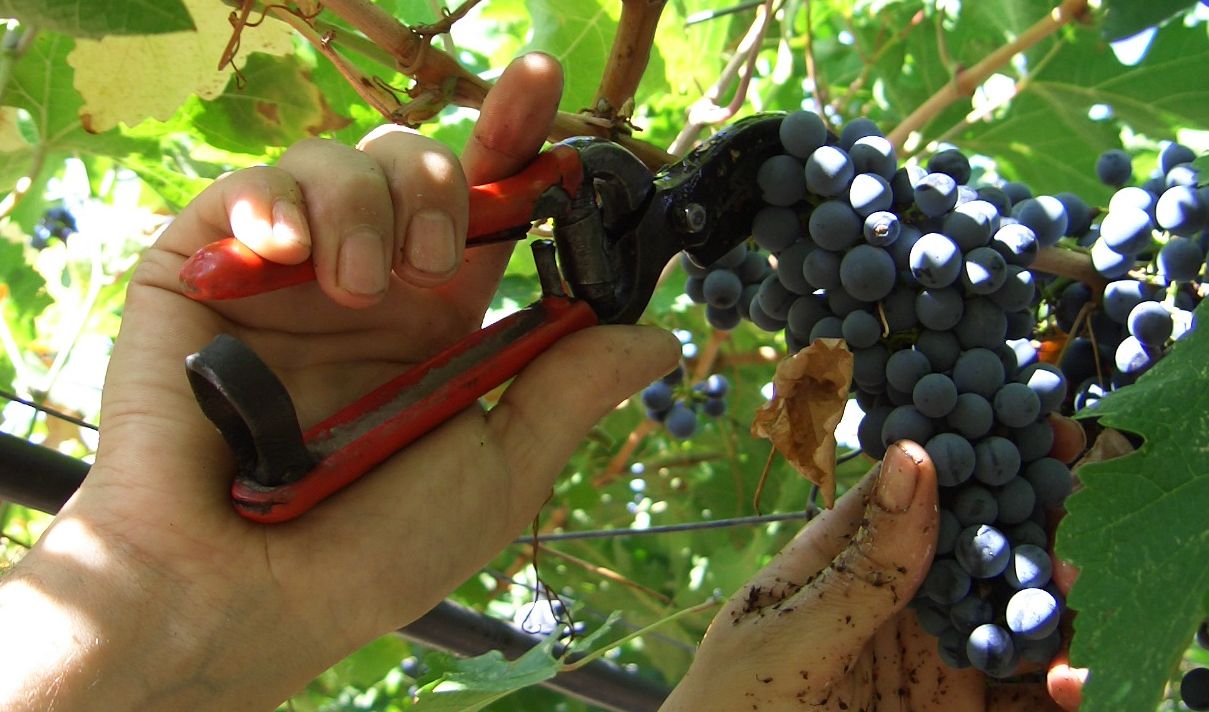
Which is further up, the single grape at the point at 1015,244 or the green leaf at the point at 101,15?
the green leaf at the point at 101,15

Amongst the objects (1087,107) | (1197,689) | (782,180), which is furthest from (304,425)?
(1087,107)

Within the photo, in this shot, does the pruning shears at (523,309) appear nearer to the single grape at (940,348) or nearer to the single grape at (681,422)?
the single grape at (940,348)

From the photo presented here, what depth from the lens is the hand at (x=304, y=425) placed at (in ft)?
2.57

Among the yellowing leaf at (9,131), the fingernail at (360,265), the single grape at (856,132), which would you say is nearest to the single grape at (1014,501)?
the single grape at (856,132)

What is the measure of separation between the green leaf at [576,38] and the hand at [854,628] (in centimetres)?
75

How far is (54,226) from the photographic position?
9.23 ft

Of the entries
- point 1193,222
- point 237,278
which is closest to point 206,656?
point 237,278

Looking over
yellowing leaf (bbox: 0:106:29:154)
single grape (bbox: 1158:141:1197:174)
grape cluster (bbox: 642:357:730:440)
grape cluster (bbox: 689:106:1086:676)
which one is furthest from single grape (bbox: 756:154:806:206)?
yellowing leaf (bbox: 0:106:29:154)

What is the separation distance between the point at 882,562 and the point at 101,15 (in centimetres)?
82

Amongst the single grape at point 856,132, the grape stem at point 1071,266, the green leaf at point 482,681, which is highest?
the single grape at point 856,132

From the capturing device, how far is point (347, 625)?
89cm

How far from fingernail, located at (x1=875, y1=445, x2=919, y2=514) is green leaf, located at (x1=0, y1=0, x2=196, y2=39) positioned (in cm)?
71

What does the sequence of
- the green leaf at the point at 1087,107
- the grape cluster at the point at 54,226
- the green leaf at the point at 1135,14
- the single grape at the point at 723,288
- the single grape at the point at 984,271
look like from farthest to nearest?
1. the grape cluster at the point at 54,226
2. the green leaf at the point at 1087,107
3. the green leaf at the point at 1135,14
4. the single grape at the point at 723,288
5. the single grape at the point at 984,271

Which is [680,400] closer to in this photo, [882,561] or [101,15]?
[882,561]
